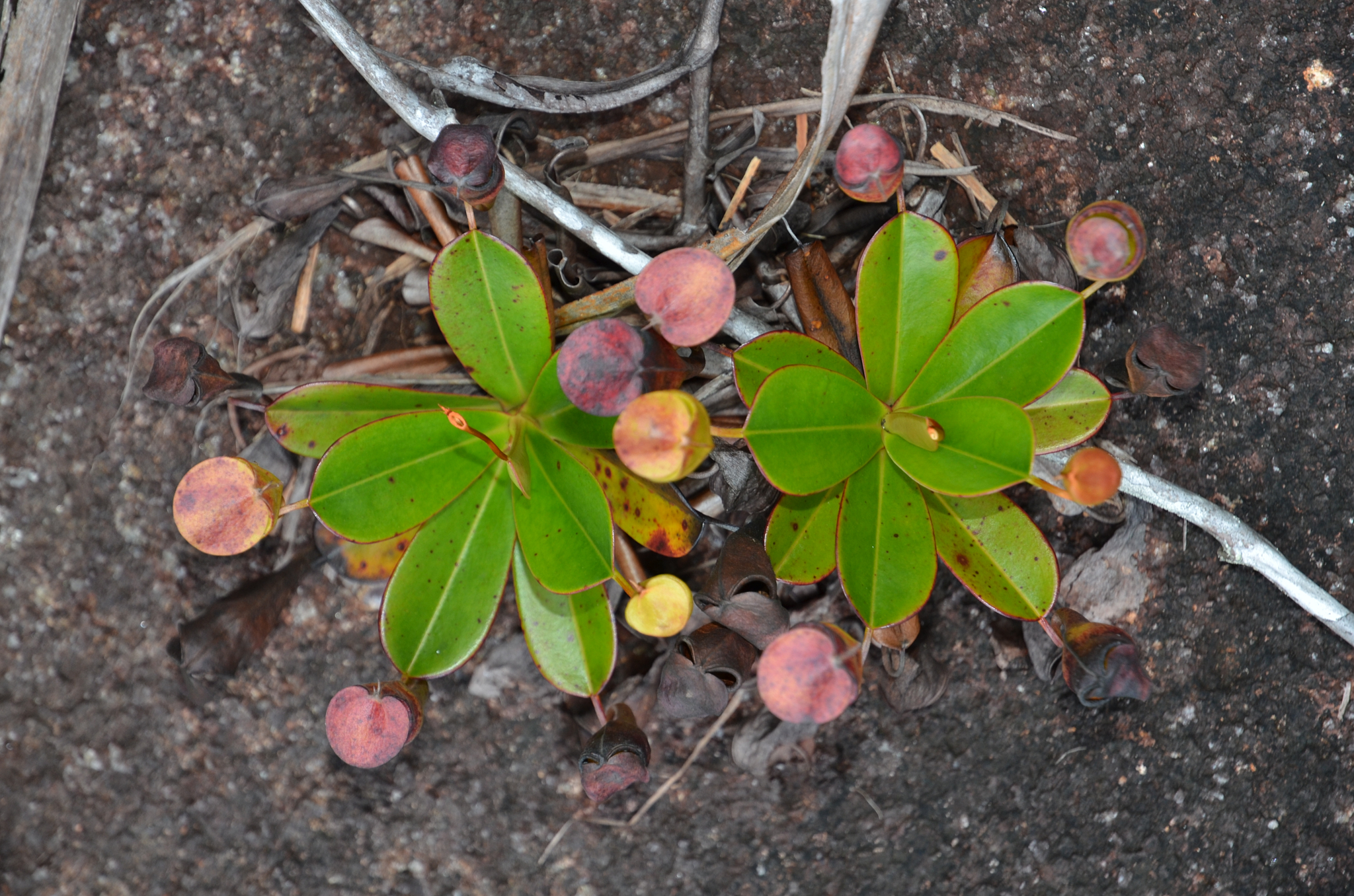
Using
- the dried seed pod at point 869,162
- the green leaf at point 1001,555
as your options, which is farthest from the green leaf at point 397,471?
the green leaf at point 1001,555

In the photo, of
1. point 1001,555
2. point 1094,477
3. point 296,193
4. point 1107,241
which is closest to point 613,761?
point 1001,555

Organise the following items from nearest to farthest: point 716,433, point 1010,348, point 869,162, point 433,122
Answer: point 716,433 → point 869,162 → point 1010,348 → point 433,122

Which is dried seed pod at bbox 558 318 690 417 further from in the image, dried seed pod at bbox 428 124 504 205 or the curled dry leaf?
the curled dry leaf

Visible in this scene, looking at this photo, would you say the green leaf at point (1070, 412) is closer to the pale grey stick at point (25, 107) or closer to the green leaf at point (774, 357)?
the green leaf at point (774, 357)

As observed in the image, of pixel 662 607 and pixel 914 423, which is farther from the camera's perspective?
pixel 914 423

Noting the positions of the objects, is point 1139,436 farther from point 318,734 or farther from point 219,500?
point 318,734

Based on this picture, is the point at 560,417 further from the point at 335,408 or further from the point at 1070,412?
the point at 1070,412
